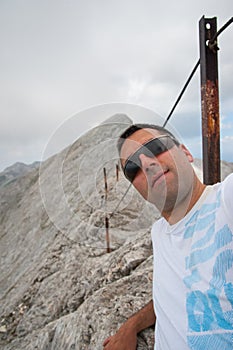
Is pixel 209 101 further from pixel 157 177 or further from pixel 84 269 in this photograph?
pixel 84 269

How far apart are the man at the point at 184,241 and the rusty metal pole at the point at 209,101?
0.66 meters

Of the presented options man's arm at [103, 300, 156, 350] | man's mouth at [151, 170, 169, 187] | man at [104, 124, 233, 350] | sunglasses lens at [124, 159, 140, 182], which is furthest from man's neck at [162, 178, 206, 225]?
man's arm at [103, 300, 156, 350]

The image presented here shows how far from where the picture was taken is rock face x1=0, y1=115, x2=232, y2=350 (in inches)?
133

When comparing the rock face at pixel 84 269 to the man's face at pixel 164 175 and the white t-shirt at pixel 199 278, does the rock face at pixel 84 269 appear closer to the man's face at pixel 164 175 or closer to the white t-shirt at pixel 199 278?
the man's face at pixel 164 175

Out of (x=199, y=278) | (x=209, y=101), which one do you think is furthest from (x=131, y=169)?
(x=209, y=101)

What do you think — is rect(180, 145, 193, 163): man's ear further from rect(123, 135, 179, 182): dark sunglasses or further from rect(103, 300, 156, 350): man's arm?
rect(103, 300, 156, 350): man's arm

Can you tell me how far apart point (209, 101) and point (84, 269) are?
409 centimetres

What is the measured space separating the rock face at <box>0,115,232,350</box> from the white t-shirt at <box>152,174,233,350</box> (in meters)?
0.80

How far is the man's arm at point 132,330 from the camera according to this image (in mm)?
2484

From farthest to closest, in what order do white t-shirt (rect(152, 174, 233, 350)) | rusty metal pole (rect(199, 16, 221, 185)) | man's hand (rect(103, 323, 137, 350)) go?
rusty metal pole (rect(199, 16, 221, 185)) → man's hand (rect(103, 323, 137, 350)) → white t-shirt (rect(152, 174, 233, 350))

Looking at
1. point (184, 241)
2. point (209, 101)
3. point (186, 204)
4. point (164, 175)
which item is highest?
point (209, 101)

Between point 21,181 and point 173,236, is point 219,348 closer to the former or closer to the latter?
point 173,236

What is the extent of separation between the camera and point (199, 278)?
178cm

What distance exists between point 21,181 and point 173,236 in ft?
68.5
